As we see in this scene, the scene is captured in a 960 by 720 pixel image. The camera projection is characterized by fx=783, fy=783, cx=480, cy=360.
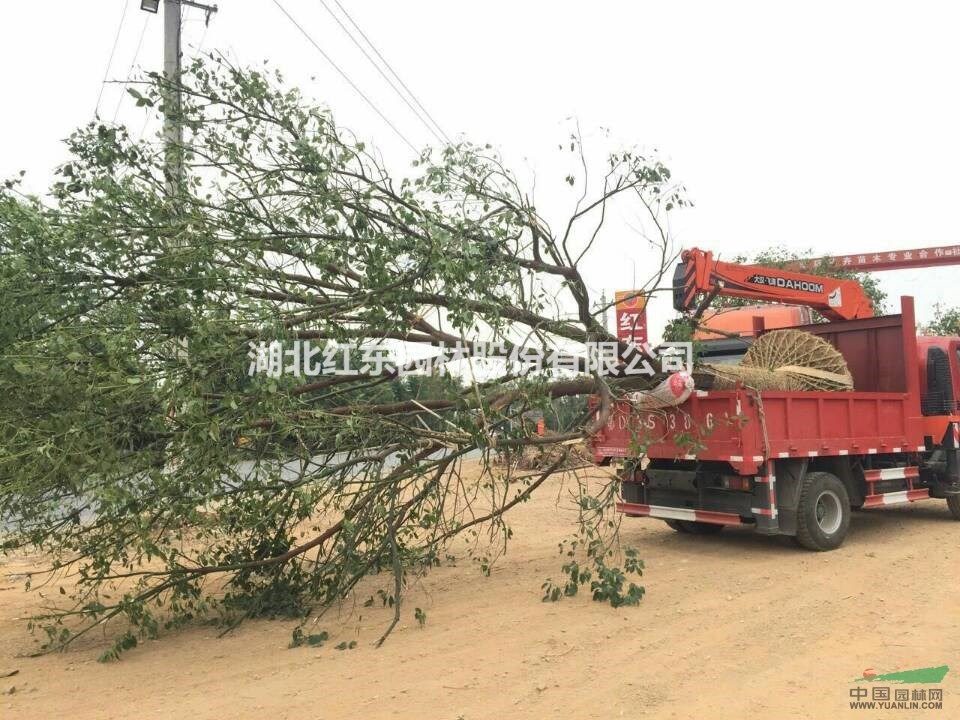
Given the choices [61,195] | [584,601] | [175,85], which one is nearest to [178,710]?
[584,601]

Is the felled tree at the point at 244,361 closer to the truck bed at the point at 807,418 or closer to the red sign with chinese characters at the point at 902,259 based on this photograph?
the truck bed at the point at 807,418

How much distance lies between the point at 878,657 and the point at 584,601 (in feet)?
7.14

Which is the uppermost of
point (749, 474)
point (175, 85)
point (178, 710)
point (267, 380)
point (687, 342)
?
point (175, 85)

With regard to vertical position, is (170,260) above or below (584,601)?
above

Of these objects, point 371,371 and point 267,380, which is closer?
point 267,380

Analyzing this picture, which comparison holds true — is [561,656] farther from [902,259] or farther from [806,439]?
[902,259]

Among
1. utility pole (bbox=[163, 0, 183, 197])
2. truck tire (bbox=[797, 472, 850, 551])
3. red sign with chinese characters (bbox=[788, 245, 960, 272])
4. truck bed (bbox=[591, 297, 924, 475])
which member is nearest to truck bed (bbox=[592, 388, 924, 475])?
truck bed (bbox=[591, 297, 924, 475])

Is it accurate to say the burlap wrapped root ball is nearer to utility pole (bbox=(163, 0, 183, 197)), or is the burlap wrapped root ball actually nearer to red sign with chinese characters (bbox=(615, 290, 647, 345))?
red sign with chinese characters (bbox=(615, 290, 647, 345))

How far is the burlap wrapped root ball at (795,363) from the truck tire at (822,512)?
1.01m

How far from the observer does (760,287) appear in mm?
8797

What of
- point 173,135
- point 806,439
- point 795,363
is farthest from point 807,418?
point 173,135

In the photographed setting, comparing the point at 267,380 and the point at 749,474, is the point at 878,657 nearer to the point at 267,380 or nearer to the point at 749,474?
the point at 749,474

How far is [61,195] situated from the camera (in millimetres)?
5609

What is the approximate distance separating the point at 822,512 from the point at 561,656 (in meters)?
4.34
